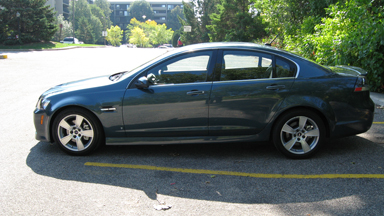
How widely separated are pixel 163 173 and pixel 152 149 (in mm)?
972

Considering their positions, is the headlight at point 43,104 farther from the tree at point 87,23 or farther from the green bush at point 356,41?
the tree at point 87,23

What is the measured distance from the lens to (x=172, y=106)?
461 cm

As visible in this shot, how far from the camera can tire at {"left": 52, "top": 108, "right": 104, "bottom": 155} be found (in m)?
4.74

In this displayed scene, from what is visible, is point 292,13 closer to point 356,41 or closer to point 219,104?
point 356,41

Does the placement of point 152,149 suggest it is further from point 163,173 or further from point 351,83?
point 351,83

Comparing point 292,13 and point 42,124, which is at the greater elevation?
point 292,13

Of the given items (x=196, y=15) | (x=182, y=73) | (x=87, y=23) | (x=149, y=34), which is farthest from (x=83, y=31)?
(x=182, y=73)

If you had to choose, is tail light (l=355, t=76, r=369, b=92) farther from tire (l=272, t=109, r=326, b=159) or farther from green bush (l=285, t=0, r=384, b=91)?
green bush (l=285, t=0, r=384, b=91)

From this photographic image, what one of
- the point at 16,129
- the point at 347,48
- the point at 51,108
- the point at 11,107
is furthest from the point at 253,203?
the point at 347,48

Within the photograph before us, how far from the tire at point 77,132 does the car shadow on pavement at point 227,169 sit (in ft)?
0.48

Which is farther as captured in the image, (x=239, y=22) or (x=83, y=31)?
(x=83, y=31)

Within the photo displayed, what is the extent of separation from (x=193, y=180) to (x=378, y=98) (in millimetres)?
6501

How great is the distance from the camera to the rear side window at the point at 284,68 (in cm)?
470

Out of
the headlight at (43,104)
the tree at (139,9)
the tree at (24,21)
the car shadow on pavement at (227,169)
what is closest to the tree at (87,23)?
the tree at (139,9)
